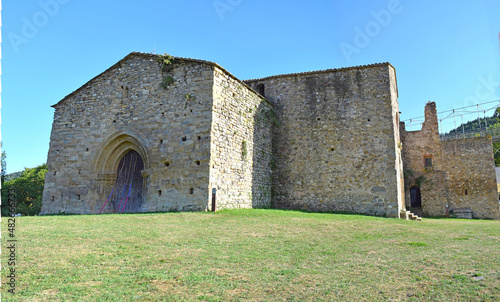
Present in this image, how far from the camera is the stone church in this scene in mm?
13586

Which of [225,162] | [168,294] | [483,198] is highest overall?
[225,162]

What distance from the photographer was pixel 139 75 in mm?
15336

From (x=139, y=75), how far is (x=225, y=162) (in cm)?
584

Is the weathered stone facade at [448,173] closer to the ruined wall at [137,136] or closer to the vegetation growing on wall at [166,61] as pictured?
the ruined wall at [137,136]

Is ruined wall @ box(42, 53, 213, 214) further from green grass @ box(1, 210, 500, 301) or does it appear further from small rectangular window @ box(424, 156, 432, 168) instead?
small rectangular window @ box(424, 156, 432, 168)

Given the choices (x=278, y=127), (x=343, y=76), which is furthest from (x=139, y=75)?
(x=343, y=76)

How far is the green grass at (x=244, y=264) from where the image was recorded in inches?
182

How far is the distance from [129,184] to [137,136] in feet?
7.75

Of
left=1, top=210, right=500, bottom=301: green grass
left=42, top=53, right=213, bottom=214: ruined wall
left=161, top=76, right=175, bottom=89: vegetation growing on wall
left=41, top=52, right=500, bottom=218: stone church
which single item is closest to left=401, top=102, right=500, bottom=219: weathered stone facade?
left=41, top=52, right=500, bottom=218: stone church

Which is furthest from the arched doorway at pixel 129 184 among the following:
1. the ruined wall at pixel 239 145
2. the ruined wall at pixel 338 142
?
the ruined wall at pixel 338 142

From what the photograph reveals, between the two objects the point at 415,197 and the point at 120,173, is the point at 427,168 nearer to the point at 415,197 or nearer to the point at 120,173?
the point at 415,197

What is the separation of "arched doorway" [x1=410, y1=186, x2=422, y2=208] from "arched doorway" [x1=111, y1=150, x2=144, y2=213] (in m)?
18.0

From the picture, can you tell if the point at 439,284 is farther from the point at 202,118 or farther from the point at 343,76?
the point at 343,76

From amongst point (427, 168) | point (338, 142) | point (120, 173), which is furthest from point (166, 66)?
point (427, 168)
